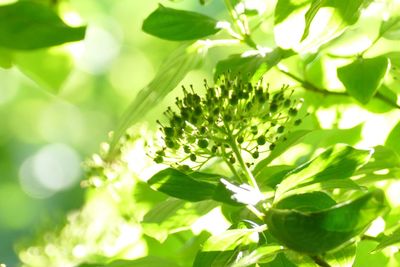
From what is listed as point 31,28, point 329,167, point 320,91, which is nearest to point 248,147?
point 320,91

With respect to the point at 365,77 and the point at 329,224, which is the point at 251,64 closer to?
the point at 365,77

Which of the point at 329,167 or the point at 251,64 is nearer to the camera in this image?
the point at 329,167

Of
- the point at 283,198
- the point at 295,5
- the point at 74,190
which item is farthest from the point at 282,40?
the point at 74,190

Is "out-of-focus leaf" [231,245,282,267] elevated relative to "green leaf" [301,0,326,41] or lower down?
lower down

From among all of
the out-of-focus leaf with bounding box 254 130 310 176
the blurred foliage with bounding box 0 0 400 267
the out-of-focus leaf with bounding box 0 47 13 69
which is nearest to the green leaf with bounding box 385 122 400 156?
the blurred foliage with bounding box 0 0 400 267

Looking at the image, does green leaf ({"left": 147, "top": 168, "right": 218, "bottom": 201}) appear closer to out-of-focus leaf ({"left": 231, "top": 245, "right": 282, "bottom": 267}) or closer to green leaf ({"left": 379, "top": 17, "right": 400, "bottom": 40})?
out-of-focus leaf ({"left": 231, "top": 245, "right": 282, "bottom": 267})

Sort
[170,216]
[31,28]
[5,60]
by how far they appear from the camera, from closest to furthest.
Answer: [31,28] < [5,60] < [170,216]

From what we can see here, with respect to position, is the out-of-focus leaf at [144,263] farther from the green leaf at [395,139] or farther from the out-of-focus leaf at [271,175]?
the green leaf at [395,139]
